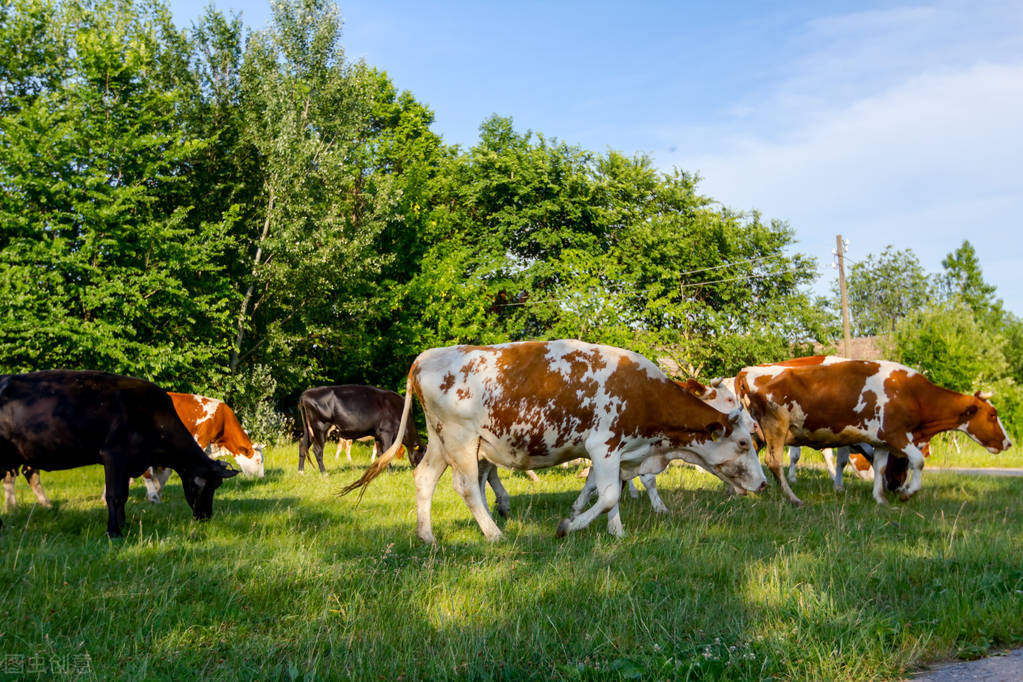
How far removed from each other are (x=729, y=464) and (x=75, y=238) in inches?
824

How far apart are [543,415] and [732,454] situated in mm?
2500

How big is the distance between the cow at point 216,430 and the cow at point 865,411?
404 inches

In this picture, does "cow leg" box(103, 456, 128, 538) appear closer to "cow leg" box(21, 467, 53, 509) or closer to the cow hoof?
"cow leg" box(21, 467, 53, 509)

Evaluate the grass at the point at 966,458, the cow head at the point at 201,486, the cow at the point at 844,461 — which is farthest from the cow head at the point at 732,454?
the grass at the point at 966,458

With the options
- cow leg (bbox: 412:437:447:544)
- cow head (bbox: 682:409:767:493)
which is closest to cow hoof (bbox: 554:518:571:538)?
cow leg (bbox: 412:437:447:544)

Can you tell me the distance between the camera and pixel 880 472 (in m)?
11.0

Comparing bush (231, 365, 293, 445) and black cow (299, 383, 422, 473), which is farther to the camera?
bush (231, 365, 293, 445)

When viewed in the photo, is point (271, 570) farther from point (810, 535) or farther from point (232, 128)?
point (232, 128)

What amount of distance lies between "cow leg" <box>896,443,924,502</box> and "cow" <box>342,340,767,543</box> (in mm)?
3787

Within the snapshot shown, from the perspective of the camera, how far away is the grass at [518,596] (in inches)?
163

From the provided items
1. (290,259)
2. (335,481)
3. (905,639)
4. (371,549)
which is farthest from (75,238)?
(905,639)

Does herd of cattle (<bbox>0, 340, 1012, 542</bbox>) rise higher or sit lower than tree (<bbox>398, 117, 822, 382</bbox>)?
lower

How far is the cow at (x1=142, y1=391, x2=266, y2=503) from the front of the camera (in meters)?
15.7

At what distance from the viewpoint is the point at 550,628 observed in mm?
4695
